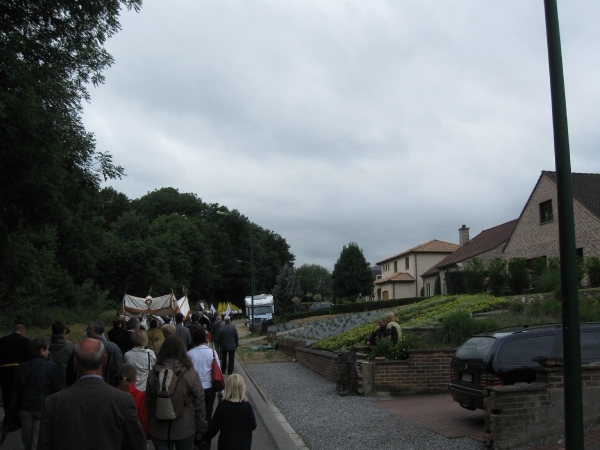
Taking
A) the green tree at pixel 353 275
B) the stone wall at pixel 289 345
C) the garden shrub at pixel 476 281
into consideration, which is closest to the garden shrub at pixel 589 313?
the stone wall at pixel 289 345

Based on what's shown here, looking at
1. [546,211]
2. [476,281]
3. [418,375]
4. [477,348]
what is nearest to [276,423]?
[477,348]

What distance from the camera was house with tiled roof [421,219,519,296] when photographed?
47.6 m

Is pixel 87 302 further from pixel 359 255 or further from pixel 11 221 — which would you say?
pixel 359 255

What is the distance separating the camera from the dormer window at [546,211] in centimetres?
3516

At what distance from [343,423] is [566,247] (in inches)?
245

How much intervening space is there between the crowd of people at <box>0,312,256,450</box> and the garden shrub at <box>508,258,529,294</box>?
1749 cm

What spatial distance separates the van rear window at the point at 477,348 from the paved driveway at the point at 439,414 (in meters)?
1.04

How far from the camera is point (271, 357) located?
84.2 feet

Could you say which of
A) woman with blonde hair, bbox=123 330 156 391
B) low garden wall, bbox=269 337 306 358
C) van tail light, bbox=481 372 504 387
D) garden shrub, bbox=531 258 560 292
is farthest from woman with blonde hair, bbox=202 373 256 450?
garden shrub, bbox=531 258 560 292

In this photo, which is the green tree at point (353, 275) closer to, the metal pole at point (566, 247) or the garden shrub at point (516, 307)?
the garden shrub at point (516, 307)

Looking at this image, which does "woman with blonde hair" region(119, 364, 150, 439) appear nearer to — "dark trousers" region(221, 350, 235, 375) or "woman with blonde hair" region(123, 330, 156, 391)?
"woman with blonde hair" region(123, 330, 156, 391)

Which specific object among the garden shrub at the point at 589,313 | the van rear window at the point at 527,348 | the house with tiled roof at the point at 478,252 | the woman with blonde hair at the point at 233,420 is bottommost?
the woman with blonde hair at the point at 233,420

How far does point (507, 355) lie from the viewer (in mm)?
9195

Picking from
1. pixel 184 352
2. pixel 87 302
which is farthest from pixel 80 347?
pixel 87 302
